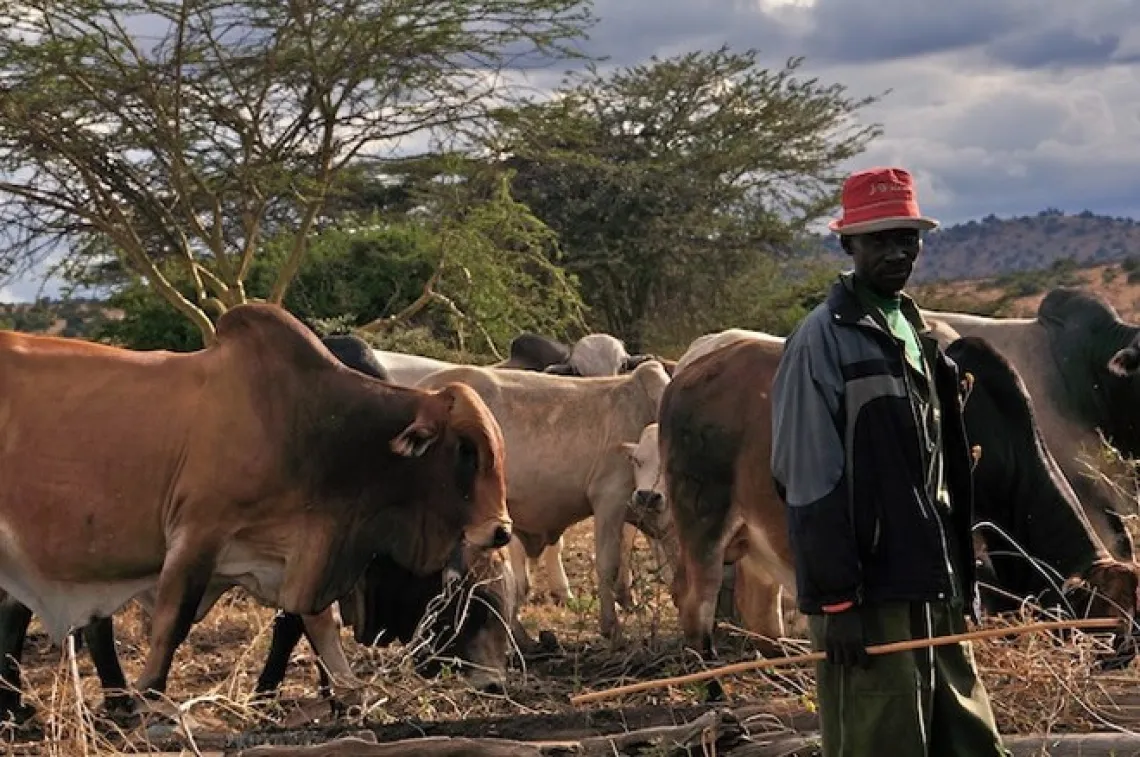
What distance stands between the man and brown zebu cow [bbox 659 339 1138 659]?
9.28 feet

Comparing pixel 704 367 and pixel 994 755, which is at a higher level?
pixel 704 367

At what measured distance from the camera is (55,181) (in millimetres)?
17453

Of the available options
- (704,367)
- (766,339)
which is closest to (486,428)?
(704,367)

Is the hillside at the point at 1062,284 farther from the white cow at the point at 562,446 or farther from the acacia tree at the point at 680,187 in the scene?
the white cow at the point at 562,446

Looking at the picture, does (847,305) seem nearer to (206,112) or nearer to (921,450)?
(921,450)

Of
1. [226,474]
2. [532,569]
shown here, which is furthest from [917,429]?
[532,569]

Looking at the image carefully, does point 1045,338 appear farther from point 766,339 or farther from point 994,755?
point 994,755

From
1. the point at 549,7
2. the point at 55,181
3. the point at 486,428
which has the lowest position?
the point at 486,428

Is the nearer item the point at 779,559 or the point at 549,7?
the point at 779,559

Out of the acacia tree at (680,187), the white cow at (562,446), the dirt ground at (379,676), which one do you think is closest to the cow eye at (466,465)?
the dirt ground at (379,676)

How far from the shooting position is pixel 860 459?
13.5ft

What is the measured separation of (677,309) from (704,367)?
20259mm

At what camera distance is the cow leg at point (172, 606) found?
6.71 meters

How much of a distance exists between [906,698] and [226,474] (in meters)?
3.57
